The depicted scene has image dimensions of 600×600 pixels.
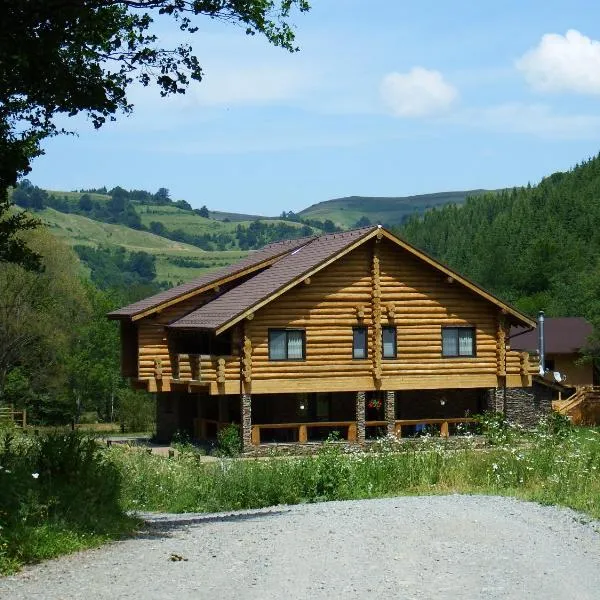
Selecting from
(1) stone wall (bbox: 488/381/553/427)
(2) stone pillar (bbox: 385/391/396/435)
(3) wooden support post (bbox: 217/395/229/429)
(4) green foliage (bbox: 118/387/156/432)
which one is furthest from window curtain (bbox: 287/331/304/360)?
(4) green foliage (bbox: 118/387/156/432)

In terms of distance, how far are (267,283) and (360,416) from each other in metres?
5.83

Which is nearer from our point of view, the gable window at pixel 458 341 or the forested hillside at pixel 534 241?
the gable window at pixel 458 341

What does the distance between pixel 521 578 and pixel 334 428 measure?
109 feet

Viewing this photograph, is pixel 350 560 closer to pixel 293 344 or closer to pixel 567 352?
pixel 293 344

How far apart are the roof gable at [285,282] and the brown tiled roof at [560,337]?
22078 millimetres

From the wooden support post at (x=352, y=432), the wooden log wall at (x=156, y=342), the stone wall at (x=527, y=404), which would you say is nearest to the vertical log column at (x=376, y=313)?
the wooden support post at (x=352, y=432)

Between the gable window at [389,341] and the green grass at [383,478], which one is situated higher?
the gable window at [389,341]

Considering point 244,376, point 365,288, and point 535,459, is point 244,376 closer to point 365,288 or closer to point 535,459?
point 365,288

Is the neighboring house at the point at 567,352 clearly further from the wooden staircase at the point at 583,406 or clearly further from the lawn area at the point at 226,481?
the lawn area at the point at 226,481

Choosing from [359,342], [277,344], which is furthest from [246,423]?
[359,342]

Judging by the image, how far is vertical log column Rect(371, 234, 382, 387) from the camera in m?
43.1

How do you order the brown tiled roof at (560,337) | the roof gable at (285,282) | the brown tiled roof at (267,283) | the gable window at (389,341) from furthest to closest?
the brown tiled roof at (560,337)
the gable window at (389,341)
the brown tiled roof at (267,283)
the roof gable at (285,282)

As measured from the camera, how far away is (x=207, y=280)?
4612 centimetres

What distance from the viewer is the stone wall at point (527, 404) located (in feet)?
155
